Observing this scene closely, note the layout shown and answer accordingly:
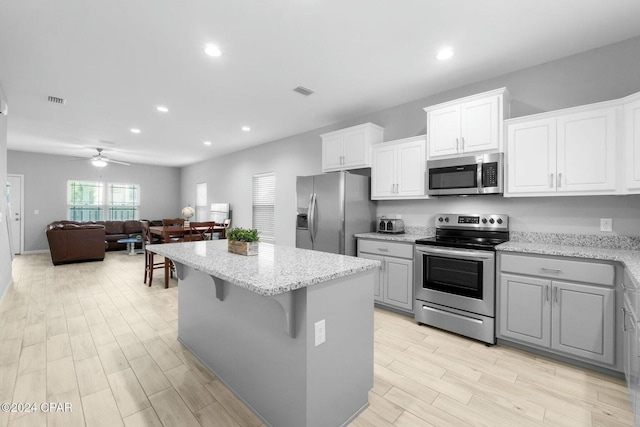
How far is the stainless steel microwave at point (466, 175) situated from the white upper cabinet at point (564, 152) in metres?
0.11

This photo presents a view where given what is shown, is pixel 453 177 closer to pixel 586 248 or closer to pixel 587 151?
pixel 587 151

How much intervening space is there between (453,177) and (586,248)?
4.18 feet

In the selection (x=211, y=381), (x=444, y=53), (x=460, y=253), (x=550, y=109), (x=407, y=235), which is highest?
(x=444, y=53)

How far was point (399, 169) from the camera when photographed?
3619 millimetres

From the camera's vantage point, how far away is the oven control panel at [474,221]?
305 centimetres

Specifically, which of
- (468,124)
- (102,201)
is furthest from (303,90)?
(102,201)

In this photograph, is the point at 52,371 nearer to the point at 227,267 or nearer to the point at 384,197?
the point at 227,267

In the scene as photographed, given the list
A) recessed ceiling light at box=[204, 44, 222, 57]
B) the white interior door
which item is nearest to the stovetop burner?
recessed ceiling light at box=[204, 44, 222, 57]

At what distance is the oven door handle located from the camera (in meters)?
2.64

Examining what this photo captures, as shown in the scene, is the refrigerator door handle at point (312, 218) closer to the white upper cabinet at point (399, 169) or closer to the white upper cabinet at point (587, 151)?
the white upper cabinet at point (399, 169)

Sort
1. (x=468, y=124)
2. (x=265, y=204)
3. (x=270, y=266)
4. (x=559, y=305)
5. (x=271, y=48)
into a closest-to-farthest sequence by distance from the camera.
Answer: (x=270, y=266) → (x=559, y=305) → (x=271, y=48) → (x=468, y=124) → (x=265, y=204)

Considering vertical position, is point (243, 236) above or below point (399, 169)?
below

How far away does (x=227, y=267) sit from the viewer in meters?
1.63

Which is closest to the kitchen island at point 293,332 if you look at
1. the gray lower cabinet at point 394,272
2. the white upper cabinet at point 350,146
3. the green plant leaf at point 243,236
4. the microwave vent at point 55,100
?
the green plant leaf at point 243,236
